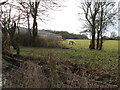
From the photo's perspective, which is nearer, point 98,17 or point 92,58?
point 92,58

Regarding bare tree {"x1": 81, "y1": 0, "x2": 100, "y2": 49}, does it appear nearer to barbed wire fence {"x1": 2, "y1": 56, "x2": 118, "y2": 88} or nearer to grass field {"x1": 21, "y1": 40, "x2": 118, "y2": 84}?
grass field {"x1": 21, "y1": 40, "x2": 118, "y2": 84}

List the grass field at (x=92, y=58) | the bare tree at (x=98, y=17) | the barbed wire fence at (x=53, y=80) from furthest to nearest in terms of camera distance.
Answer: the bare tree at (x=98, y=17), the grass field at (x=92, y=58), the barbed wire fence at (x=53, y=80)

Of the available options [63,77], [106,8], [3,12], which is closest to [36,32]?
[106,8]

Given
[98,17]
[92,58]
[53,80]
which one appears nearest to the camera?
[53,80]

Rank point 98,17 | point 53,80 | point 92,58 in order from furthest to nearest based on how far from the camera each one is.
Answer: point 98,17, point 92,58, point 53,80

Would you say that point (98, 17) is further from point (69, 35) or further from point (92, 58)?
point (92, 58)

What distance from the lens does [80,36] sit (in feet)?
83.3

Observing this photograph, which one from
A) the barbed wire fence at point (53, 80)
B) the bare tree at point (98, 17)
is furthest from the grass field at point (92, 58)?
the bare tree at point (98, 17)

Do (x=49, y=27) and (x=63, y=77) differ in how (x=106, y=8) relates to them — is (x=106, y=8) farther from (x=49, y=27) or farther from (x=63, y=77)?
(x=63, y=77)

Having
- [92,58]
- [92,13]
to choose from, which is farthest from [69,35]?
[92,58]

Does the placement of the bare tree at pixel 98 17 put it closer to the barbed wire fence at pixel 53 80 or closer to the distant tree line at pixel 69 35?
the distant tree line at pixel 69 35

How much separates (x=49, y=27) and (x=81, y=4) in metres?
5.36

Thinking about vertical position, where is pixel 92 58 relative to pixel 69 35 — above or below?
below

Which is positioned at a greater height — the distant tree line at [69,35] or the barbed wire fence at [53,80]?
the distant tree line at [69,35]
